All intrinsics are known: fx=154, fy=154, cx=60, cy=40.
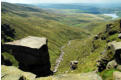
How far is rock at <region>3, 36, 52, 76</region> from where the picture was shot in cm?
4238

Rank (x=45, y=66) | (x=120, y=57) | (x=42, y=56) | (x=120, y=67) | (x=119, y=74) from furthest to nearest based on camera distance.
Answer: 1. (x=45, y=66)
2. (x=42, y=56)
3. (x=120, y=57)
4. (x=120, y=67)
5. (x=119, y=74)

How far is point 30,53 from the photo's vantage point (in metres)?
42.2

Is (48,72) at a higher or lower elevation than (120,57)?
lower

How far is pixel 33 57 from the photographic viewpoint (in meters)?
43.8

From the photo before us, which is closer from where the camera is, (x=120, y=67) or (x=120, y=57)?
(x=120, y=67)

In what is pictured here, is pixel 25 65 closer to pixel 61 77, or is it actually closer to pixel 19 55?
pixel 19 55

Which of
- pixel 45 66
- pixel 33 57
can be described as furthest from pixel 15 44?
pixel 45 66

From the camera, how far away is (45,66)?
48844 mm

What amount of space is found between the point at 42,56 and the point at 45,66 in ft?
16.5

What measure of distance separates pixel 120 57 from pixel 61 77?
13.2 meters

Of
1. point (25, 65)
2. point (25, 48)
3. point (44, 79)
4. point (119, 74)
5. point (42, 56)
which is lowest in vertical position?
point (25, 65)

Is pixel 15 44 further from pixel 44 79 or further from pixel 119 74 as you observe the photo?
pixel 119 74

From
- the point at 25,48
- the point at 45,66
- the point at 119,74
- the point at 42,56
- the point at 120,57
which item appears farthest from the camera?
the point at 45,66

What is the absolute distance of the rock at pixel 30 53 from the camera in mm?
42375
